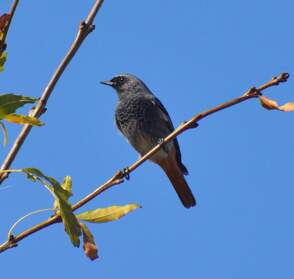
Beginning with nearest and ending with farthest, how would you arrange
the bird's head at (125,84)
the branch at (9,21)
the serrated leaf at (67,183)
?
the branch at (9,21) → the serrated leaf at (67,183) → the bird's head at (125,84)

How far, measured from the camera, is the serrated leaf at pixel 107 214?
5.27 ft

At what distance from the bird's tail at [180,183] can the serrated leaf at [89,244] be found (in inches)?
243

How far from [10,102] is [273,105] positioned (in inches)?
27.5

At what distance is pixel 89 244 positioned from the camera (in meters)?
1.64

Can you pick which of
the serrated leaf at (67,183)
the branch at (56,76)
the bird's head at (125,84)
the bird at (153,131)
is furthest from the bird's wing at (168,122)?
the branch at (56,76)

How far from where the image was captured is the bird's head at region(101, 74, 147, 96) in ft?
28.8

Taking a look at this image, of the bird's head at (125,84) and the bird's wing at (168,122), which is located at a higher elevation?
the bird's head at (125,84)

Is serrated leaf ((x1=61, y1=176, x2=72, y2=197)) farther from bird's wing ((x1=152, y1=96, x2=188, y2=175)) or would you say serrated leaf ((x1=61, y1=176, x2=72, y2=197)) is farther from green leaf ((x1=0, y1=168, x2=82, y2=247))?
bird's wing ((x1=152, y1=96, x2=188, y2=175))

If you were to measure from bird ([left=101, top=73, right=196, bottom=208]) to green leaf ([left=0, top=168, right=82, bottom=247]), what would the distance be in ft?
19.6

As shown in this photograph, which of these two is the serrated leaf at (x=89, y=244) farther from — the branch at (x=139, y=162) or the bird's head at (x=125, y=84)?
the bird's head at (x=125, y=84)

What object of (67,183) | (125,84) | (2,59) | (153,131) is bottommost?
(67,183)

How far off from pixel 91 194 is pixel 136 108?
6572 millimetres

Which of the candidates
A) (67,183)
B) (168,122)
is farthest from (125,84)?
(67,183)

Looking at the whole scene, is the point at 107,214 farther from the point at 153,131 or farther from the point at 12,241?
the point at 153,131
